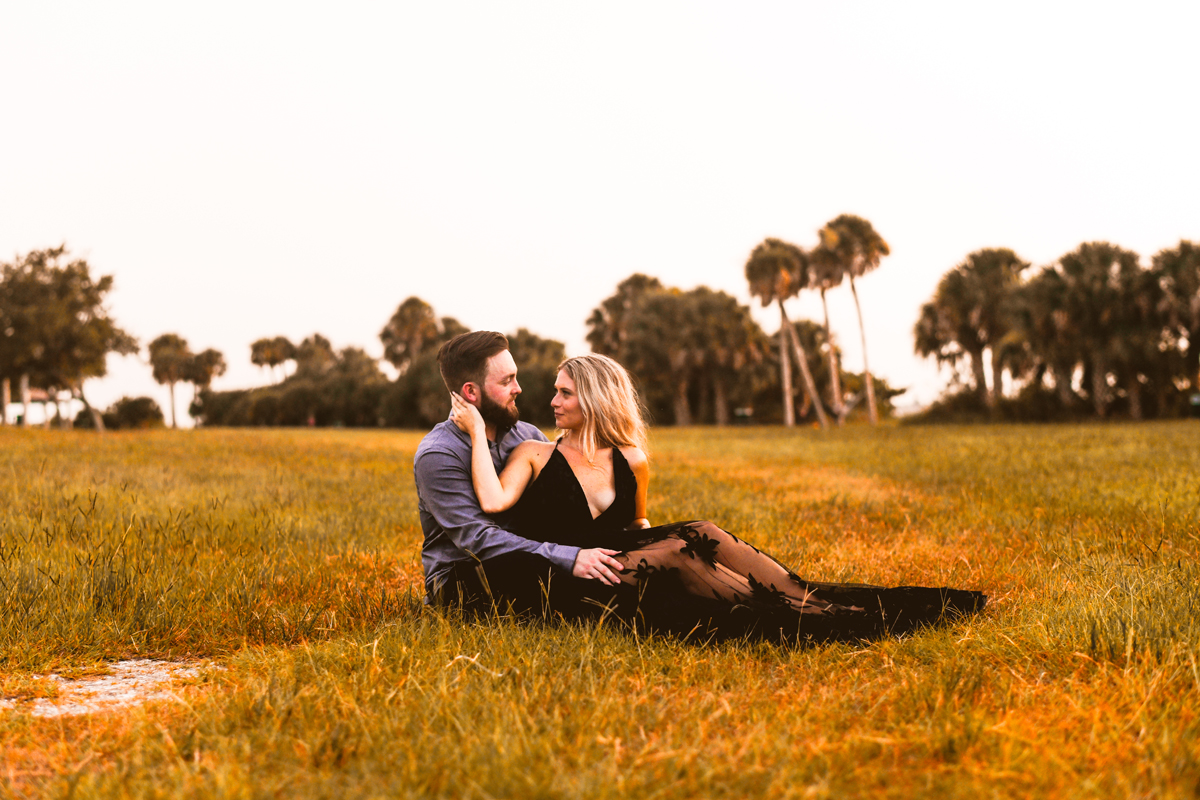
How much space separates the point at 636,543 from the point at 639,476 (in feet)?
1.83

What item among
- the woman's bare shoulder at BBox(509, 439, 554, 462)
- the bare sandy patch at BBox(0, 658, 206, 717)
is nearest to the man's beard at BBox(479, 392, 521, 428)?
the woman's bare shoulder at BBox(509, 439, 554, 462)

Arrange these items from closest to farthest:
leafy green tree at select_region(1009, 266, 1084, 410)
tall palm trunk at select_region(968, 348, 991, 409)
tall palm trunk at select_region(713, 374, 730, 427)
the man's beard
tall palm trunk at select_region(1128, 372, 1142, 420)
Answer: the man's beard → tall palm trunk at select_region(1128, 372, 1142, 420) → leafy green tree at select_region(1009, 266, 1084, 410) → tall palm trunk at select_region(968, 348, 991, 409) → tall palm trunk at select_region(713, 374, 730, 427)

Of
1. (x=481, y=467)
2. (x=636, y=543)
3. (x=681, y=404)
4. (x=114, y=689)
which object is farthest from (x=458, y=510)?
(x=681, y=404)

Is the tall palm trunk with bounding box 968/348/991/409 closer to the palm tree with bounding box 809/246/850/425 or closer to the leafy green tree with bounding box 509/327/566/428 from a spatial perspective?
the palm tree with bounding box 809/246/850/425

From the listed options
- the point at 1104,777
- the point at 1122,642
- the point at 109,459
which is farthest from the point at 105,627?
the point at 109,459

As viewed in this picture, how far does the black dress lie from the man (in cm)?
11

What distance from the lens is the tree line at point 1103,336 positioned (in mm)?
36219

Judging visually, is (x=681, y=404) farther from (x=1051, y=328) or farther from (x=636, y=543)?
(x=636, y=543)

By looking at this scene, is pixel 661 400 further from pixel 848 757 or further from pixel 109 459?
pixel 848 757

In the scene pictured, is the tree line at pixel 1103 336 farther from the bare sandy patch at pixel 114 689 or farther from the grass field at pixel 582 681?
the bare sandy patch at pixel 114 689

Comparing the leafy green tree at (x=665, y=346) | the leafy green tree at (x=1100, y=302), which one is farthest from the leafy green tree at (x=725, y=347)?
the leafy green tree at (x=1100, y=302)

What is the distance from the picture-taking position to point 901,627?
13.1ft

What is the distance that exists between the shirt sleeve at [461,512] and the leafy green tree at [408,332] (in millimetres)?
76112

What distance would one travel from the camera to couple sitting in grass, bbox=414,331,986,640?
12.6ft
